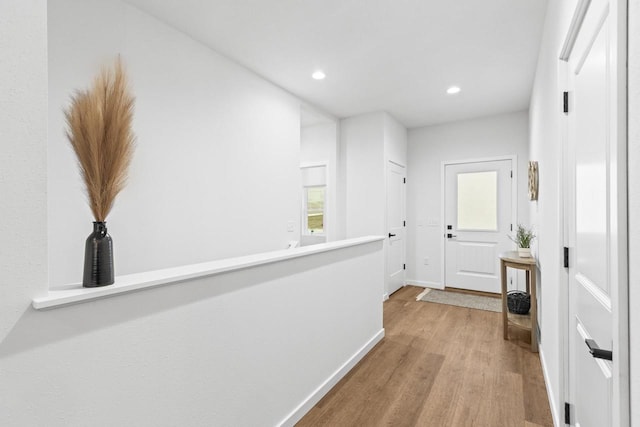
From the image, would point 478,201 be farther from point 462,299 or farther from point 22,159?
point 22,159

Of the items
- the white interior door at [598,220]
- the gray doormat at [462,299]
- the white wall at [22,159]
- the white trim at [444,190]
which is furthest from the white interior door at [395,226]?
the white wall at [22,159]

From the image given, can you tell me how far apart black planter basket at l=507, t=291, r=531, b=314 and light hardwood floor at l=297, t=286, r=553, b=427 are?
10.7 inches

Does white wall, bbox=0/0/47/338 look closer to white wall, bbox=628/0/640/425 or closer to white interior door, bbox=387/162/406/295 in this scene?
white wall, bbox=628/0/640/425

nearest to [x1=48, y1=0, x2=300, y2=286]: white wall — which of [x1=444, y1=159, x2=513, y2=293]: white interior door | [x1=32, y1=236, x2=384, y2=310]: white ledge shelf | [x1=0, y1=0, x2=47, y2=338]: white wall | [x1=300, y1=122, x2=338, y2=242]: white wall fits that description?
[x1=32, y1=236, x2=384, y2=310]: white ledge shelf

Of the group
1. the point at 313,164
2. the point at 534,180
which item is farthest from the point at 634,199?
the point at 313,164

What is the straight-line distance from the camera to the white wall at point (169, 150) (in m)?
1.88

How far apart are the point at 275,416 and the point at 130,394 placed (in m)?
0.90

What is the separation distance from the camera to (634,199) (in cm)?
73

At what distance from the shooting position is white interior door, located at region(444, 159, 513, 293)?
4.56 meters

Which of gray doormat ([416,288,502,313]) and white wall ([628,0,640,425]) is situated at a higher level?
white wall ([628,0,640,425])

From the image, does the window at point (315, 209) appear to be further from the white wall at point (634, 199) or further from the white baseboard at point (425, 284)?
the white wall at point (634, 199)

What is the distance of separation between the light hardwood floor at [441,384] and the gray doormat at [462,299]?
762mm

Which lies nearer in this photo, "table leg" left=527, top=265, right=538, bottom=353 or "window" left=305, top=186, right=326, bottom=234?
"table leg" left=527, top=265, right=538, bottom=353

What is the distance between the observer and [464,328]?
336 centimetres
